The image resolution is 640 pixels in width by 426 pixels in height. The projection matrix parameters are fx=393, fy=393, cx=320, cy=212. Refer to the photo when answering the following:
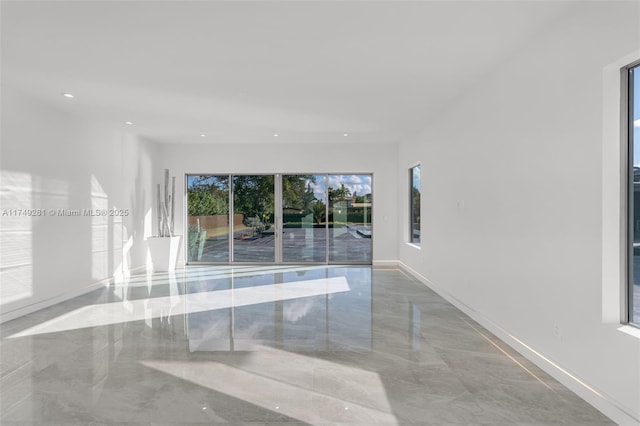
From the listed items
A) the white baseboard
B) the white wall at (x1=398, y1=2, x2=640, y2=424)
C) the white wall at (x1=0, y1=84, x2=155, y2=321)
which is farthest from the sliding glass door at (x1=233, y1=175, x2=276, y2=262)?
the white baseboard

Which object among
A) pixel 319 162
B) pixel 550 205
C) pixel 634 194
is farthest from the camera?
pixel 319 162

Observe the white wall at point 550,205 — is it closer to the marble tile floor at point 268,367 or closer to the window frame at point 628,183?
the window frame at point 628,183

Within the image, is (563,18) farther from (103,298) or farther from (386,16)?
(103,298)

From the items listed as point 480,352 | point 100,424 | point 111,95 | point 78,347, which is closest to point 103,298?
point 78,347

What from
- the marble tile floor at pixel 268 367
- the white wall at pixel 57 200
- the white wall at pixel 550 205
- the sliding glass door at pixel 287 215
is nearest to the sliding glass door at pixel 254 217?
the sliding glass door at pixel 287 215

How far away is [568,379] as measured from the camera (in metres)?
2.87

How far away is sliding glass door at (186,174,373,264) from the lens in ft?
30.2

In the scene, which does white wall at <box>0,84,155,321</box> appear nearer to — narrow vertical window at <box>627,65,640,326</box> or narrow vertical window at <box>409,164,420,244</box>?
narrow vertical window at <box>409,164,420,244</box>

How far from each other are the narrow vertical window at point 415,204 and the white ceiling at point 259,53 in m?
2.11

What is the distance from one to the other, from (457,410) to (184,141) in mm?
7764

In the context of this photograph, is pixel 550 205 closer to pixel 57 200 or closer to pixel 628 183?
pixel 628 183

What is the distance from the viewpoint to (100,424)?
243cm

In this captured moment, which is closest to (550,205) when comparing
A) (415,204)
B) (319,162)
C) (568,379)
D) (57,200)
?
(568,379)

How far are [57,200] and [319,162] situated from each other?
5.19 metres
